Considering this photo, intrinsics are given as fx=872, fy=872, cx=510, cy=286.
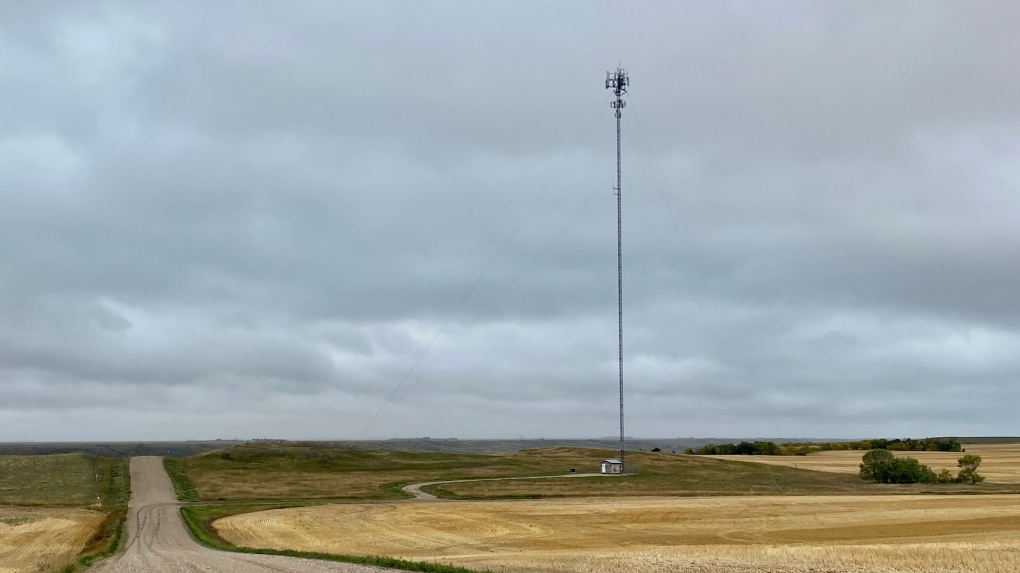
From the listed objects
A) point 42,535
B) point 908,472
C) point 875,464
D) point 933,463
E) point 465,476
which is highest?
point 875,464

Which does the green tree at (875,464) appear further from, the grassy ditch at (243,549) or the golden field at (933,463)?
the grassy ditch at (243,549)

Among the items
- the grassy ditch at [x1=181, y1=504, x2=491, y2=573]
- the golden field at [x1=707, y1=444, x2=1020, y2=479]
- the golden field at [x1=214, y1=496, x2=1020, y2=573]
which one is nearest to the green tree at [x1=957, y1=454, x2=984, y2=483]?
the golden field at [x1=707, y1=444, x2=1020, y2=479]

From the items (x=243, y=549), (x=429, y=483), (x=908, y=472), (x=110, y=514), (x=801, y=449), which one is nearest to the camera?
(x=243, y=549)

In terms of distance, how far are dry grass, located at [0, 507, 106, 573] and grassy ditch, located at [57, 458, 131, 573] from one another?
682mm

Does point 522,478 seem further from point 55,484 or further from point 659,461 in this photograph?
point 55,484

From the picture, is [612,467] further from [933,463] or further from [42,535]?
[42,535]

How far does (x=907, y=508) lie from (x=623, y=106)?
40.8 meters

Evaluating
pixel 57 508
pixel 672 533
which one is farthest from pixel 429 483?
pixel 672 533

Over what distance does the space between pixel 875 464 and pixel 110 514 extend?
8260cm

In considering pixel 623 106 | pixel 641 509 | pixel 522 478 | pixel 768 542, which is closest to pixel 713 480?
pixel 522 478

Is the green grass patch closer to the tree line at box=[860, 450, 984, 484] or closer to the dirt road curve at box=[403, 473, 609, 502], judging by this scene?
the dirt road curve at box=[403, 473, 609, 502]

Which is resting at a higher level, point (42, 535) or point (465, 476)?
point (465, 476)

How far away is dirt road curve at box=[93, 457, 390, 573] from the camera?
31766 millimetres

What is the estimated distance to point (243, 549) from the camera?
43.9 metres
